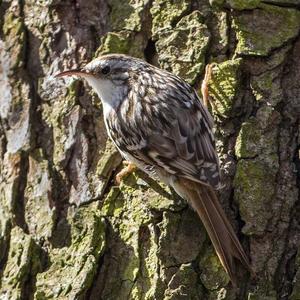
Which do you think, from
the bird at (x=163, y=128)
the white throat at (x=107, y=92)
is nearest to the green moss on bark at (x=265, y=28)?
the bird at (x=163, y=128)

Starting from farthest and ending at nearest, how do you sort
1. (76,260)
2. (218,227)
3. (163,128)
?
1. (163,128)
2. (76,260)
3. (218,227)

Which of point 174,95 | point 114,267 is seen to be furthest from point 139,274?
point 174,95

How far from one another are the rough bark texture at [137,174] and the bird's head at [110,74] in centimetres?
5

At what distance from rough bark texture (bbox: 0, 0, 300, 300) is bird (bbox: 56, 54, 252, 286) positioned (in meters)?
0.05

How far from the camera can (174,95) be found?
268 cm

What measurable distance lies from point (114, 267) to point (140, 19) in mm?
827

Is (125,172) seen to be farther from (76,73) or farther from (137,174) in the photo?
(76,73)

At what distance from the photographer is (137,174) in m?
2.61

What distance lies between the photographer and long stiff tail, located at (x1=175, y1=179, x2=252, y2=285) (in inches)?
91.2

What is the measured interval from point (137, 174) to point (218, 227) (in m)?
0.38

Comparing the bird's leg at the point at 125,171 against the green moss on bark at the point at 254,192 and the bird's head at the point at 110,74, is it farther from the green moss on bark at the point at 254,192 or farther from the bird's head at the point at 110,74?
the green moss on bark at the point at 254,192

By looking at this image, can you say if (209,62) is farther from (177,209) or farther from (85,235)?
(85,235)

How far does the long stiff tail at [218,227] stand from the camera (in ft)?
7.60

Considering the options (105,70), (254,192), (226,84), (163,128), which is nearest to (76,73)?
(105,70)
